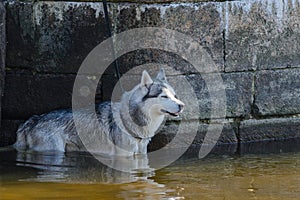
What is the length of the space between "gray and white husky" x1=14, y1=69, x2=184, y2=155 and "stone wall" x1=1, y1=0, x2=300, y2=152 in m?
0.23

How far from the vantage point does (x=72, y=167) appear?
296 inches

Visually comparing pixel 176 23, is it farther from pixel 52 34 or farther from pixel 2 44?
pixel 2 44

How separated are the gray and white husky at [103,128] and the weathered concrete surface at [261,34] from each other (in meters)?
0.96

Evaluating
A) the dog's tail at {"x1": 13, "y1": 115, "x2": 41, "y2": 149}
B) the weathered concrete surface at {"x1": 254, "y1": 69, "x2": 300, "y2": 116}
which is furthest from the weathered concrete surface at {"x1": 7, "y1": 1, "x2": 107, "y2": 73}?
the weathered concrete surface at {"x1": 254, "y1": 69, "x2": 300, "y2": 116}

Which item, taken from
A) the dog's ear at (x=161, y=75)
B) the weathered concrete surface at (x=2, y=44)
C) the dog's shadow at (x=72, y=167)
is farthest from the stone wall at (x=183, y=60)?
the dog's shadow at (x=72, y=167)

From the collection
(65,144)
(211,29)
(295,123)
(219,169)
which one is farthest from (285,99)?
(65,144)

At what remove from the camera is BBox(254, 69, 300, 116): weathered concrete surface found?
28.8 feet

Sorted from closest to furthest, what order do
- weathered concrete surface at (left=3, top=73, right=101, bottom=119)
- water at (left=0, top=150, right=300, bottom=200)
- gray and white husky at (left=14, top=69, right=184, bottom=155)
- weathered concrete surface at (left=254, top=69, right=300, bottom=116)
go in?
water at (left=0, top=150, right=300, bottom=200)
gray and white husky at (left=14, top=69, right=184, bottom=155)
weathered concrete surface at (left=3, top=73, right=101, bottom=119)
weathered concrete surface at (left=254, top=69, right=300, bottom=116)

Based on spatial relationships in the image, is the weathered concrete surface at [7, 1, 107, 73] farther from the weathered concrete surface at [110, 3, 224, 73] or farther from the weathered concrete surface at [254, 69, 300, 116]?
the weathered concrete surface at [254, 69, 300, 116]

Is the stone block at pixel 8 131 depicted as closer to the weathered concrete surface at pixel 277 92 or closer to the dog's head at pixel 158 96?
the dog's head at pixel 158 96

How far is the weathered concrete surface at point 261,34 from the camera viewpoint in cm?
853

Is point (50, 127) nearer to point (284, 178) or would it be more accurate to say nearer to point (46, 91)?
point (46, 91)

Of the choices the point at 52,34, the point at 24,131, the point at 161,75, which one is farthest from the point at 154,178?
the point at 52,34

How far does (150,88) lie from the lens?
8.14m
